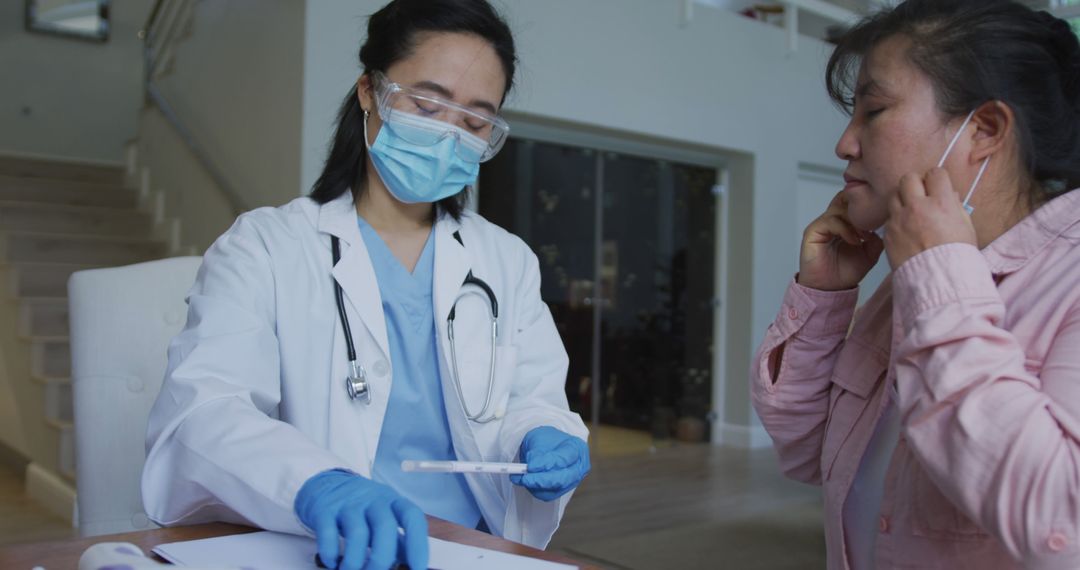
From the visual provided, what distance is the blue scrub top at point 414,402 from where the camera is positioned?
1242 millimetres

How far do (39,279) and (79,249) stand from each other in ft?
1.29

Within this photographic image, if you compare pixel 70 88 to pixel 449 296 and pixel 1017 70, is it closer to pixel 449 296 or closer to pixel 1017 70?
pixel 449 296

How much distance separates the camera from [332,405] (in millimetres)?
1201

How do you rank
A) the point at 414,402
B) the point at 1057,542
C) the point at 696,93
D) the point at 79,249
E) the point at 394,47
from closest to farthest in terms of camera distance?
1. the point at 1057,542
2. the point at 414,402
3. the point at 394,47
4. the point at 79,249
5. the point at 696,93

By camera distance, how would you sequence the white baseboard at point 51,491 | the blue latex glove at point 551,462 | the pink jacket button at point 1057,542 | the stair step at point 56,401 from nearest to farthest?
1. the pink jacket button at point 1057,542
2. the blue latex glove at point 551,462
3. the white baseboard at point 51,491
4. the stair step at point 56,401

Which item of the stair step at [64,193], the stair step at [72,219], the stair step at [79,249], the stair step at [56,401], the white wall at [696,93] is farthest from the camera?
the stair step at [64,193]

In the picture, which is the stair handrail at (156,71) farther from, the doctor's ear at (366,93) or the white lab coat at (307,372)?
the white lab coat at (307,372)

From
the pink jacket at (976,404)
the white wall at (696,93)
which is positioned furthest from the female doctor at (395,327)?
the white wall at (696,93)

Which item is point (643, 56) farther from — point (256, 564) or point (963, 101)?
point (256, 564)

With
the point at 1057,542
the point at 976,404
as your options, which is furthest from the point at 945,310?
the point at 1057,542

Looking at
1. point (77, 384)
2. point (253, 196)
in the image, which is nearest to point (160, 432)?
point (77, 384)

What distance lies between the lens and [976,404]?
30.9 inches

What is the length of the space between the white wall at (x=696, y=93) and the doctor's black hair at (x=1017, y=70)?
9.13ft

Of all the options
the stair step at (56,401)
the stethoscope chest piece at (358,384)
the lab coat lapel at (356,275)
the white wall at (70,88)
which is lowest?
the stair step at (56,401)
